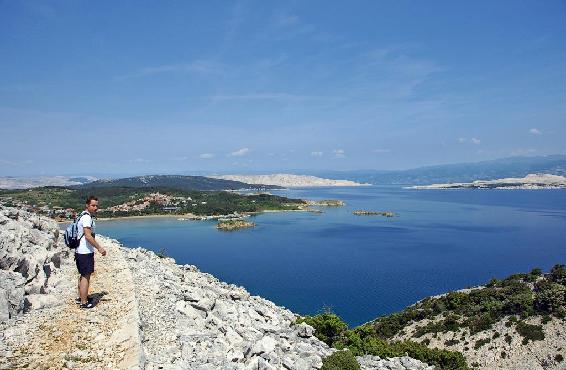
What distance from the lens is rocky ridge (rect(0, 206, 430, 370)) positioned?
8.73 meters

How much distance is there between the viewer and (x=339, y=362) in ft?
43.5

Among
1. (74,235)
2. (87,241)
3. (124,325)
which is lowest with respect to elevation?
(124,325)

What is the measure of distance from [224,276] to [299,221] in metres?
67.6

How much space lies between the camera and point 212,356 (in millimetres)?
10500

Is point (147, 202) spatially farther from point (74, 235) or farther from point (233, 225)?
point (74, 235)

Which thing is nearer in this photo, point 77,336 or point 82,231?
point 77,336

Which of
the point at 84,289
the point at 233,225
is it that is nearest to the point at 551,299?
the point at 84,289

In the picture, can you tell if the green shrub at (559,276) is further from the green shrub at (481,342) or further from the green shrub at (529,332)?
the green shrub at (481,342)

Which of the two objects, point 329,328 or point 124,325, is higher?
point 124,325

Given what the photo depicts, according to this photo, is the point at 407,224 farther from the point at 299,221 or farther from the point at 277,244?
the point at 277,244

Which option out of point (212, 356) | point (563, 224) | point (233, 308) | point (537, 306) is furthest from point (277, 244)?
point (563, 224)

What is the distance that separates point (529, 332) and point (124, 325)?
30.2 m

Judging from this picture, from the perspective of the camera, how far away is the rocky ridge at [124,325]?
873 centimetres

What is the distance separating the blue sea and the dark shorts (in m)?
30.6
